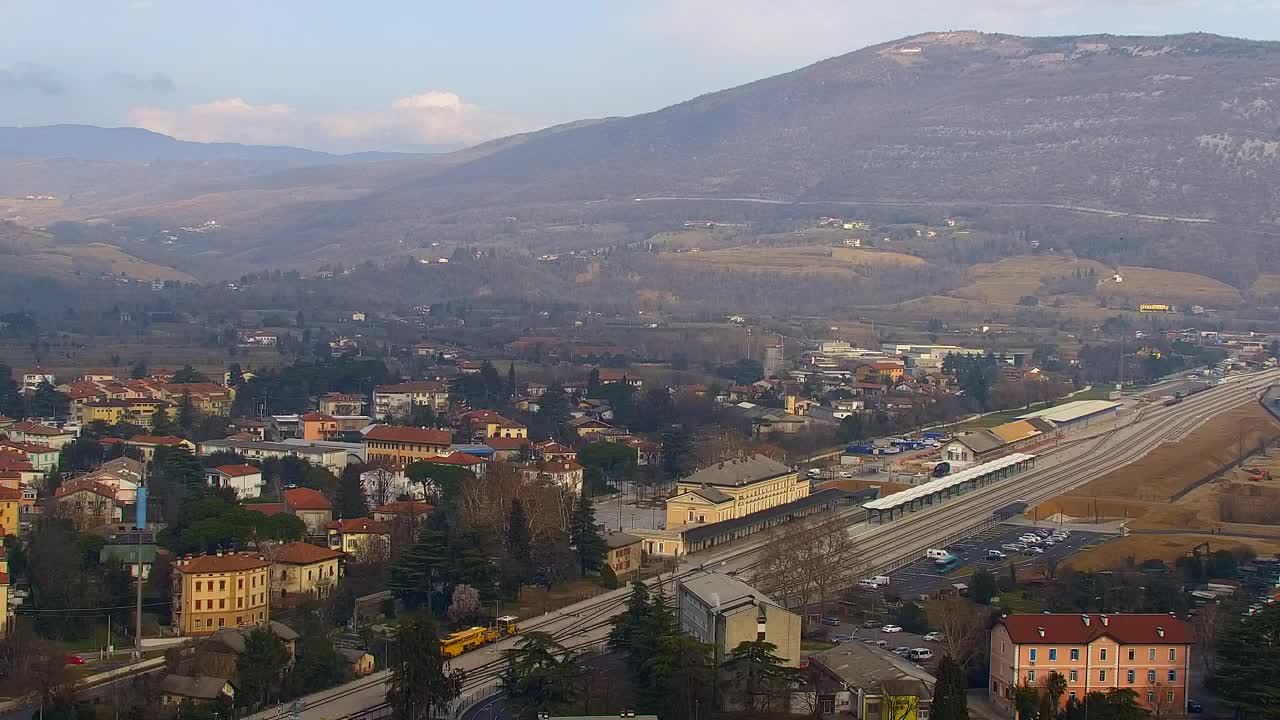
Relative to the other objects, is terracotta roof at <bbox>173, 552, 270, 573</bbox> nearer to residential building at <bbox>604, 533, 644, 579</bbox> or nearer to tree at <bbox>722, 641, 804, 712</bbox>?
residential building at <bbox>604, 533, 644, 579</bbox>

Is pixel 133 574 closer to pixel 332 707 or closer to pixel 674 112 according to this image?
pixel 332 707

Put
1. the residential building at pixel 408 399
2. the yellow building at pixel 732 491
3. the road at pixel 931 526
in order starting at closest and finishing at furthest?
the road at pixel 931 526 → the yellow building at pixel 732 491 → the residential building at pixel 408 399

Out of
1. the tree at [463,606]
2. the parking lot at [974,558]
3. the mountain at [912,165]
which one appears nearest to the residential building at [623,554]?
the parking lot at [974,558]

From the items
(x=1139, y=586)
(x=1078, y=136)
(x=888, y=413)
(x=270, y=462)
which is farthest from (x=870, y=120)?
(x=1139, y=586)

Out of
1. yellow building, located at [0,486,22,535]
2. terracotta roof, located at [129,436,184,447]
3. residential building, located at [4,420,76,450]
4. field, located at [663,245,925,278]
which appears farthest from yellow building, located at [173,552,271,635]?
field, located at [663,245,925,278]

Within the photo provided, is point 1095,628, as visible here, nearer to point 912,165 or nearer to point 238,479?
point 238,479

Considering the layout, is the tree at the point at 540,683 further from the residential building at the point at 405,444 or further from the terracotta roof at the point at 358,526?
the residential building at the point at 405,444

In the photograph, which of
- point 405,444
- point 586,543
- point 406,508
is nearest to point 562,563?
point 586,543
